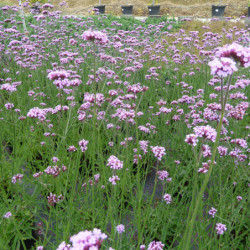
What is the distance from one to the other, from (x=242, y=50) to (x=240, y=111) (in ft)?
3.51

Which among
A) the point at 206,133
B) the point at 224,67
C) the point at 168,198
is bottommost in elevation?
the point at 168,198

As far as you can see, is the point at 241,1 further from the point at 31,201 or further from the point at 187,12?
the point at 31,201

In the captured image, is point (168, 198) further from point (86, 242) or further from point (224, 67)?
point (86, 242)

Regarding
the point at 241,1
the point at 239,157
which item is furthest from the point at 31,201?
the point at 241,1

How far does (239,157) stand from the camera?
214cm

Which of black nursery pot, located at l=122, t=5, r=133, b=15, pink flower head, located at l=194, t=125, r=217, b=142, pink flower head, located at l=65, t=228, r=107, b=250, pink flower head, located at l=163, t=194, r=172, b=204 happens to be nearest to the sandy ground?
black nursery pot, located at l=122, t=5, r=133, b=15

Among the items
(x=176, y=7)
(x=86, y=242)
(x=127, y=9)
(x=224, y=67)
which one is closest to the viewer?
(x=86, y=242)

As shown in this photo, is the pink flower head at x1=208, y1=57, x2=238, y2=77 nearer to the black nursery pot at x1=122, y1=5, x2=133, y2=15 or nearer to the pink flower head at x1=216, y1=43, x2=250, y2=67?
the pink flower head at x1=216, y1=43, x2=250, y2=67

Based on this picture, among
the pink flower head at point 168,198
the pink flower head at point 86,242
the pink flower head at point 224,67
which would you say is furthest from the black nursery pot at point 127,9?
the pink flower head at point 86,242

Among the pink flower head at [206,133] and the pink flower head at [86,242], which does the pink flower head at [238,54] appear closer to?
the pink flower head at [206,133]

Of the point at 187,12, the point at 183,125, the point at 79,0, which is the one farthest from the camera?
the point at 79,0

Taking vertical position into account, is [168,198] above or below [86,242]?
below

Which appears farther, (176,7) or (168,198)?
(176,7)

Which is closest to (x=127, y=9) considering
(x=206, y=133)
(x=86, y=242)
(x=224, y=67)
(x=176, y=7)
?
(x=176, y=7)
